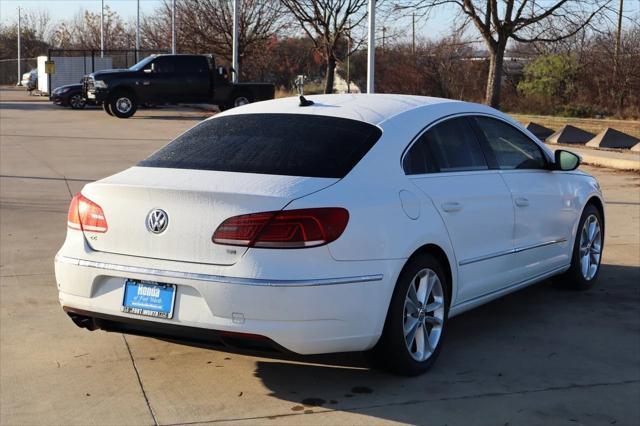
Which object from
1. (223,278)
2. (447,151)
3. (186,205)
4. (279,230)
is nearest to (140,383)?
(223,278)

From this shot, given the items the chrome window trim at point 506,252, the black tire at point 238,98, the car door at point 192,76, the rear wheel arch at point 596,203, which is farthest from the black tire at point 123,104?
the chrome window trim at point 506,252

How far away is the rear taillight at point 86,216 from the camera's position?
502 centimetres

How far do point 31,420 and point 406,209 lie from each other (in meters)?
2.30

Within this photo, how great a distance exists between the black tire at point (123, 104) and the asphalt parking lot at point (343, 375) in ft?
74.5

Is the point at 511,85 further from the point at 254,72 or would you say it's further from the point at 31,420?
the point at 31,420

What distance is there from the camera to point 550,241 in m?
6.75

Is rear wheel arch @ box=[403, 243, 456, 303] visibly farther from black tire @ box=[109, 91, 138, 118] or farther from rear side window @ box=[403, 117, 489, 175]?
black tire @ box=[109, 91, 138, 118]

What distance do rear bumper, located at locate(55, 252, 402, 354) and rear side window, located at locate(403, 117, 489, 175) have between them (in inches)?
32.5

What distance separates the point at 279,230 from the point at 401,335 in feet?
3.26

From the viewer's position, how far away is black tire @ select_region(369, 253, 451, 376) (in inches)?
196

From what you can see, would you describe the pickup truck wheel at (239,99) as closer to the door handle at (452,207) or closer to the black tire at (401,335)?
the door handle at (452,207)

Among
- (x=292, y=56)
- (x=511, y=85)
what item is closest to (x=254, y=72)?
(x=292, y=56)

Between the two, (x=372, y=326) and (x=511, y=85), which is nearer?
(x=372, y=326)

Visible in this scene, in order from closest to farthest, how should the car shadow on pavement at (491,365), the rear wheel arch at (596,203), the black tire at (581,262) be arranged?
the car shadow on pavement at (491,365)
the black tire at (581,262)
the rear wheel arch at (596,203)
